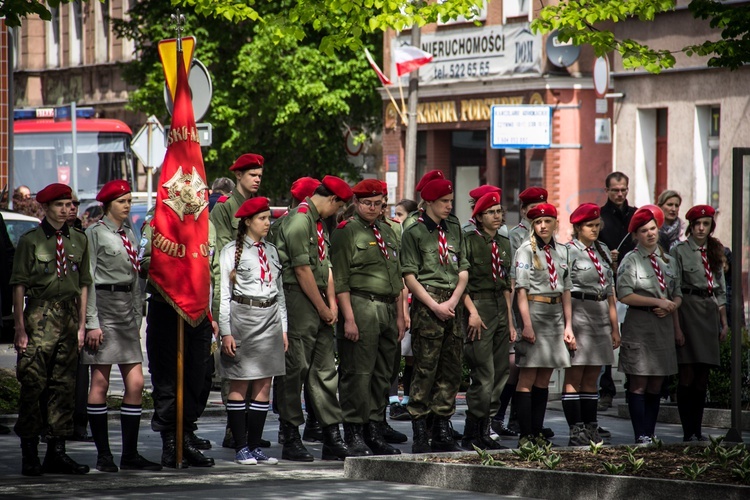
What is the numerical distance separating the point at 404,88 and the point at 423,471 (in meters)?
27.2

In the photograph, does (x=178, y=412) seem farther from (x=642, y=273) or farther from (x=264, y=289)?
(x=642, y=273)

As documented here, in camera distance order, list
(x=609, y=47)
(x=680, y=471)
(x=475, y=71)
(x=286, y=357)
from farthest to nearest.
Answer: (x=475, y=71), (x=609, y=47), (x=286, y=357), (x=680, y=471)

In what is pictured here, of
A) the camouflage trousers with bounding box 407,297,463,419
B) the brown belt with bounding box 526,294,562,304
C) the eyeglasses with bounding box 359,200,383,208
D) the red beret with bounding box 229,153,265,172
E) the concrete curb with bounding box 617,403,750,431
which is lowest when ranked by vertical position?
the concrete curb with bounding box 617,403,750,431

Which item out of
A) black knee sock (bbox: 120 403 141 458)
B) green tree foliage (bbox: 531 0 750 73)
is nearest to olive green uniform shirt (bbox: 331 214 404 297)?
black knee sock (bbox: 120 403 141 458)

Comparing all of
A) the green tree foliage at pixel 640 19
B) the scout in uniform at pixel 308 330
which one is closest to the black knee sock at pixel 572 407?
the scout in uniform at pixel 308 330

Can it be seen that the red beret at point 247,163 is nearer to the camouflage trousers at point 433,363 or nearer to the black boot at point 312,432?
the camouflage trousers at point 433,363

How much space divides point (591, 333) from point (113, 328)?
11.8 ft

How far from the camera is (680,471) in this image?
375 inches

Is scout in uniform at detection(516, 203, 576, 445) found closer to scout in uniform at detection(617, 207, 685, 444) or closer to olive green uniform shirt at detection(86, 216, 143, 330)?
scout in uniform at detection(617, 207, 685, 444)

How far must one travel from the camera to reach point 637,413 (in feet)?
38.8

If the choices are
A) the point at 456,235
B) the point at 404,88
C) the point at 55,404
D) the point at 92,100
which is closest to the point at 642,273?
the point at 456,235

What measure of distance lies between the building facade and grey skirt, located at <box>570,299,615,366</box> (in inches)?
683

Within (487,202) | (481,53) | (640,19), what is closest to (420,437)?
(487,202)

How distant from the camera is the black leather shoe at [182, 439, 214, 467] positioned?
10.8 meters
